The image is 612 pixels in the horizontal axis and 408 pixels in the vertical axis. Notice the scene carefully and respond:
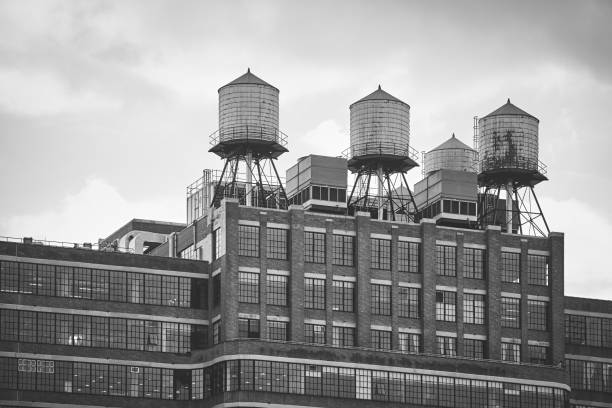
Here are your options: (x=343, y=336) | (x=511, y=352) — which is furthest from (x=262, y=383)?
(x=511, y=352)

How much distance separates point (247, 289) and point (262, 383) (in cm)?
950

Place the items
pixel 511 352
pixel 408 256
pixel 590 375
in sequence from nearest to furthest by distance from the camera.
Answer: pixel 408 256 < pixel 511 352 < pixel 590 375

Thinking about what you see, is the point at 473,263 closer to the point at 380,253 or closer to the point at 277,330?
the point at 380,253

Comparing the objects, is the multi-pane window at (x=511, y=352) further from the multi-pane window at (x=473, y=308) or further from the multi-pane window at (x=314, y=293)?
the multi-pane window at (x=314, y=293)

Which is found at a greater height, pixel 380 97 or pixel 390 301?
pixel 380 97

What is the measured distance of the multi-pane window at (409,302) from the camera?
186625mm

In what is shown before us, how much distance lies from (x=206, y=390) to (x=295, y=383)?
8641 mm

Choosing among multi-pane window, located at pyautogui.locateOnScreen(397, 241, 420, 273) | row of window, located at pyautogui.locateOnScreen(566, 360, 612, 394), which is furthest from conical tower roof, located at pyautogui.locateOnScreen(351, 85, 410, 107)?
row of window, located at pyautogui.locateOnScreen(566, 360, 612, 394)

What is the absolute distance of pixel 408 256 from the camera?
188 meters

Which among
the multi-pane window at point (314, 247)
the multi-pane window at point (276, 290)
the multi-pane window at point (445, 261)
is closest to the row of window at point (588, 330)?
the multi-pane window at point (445, 261)

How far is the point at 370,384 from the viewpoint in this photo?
596 ft

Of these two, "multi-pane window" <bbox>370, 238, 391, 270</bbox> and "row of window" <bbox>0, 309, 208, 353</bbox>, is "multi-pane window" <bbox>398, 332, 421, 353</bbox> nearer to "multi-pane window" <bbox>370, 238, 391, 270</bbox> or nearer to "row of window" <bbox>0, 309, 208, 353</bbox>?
"multi-pane window" <bbox>370, 238, 391, 270</bbox>

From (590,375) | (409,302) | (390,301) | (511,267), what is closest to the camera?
(390,301)

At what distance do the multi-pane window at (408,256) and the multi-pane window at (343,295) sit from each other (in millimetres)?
5477
